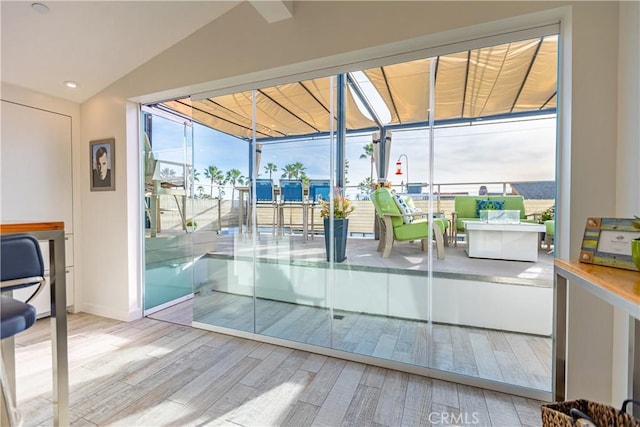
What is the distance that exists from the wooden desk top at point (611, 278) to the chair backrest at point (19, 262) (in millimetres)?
1907

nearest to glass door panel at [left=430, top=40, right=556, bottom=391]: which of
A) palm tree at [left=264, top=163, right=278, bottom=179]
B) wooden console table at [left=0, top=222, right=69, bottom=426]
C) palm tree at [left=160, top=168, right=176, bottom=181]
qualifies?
palm tree at [left=264, top=163, right=278, bottom=179]

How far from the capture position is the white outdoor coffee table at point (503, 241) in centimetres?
244

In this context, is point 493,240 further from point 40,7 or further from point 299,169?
point 40,7

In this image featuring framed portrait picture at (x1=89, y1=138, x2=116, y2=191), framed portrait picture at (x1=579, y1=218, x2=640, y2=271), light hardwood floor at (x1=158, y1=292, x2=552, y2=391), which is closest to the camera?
framed portrait picture at (x1=579, y1=218, x2=640, y2=271)

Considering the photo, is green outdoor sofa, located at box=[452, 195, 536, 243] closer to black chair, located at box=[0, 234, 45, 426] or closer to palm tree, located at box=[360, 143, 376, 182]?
palm tree, located at box=[360, 143, 376, 182]

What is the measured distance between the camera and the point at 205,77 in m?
2.61

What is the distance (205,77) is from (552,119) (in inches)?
113

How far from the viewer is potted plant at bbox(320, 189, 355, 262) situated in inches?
108

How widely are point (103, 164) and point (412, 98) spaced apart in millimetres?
3369

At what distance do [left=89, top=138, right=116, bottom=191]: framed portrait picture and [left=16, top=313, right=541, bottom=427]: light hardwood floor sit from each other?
160 centimetres

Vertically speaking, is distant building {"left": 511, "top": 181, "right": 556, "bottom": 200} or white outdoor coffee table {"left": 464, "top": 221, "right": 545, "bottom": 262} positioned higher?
distant building {"left": 511, "top": 181, "right": 556, "bottom": 200}

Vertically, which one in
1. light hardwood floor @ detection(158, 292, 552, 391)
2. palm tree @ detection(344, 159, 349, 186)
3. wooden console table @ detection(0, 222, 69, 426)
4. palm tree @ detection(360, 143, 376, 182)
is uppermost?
palm tree @ detection(360, 143, 376, 182)

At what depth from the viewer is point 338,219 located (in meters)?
2.76

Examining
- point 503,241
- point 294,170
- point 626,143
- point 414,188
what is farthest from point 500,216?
point 294,170
